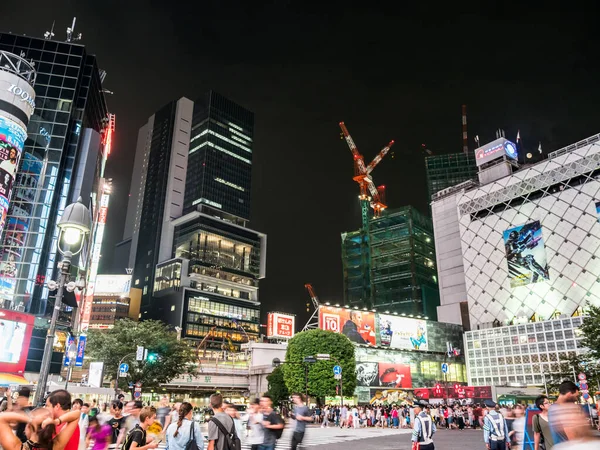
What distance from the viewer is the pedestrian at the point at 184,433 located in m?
8.02

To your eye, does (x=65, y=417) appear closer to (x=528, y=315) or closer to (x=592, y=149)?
(x=528, y=315)

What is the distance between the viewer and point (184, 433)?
317 inches

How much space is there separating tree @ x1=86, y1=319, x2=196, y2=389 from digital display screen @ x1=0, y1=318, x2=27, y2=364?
573 centimetres

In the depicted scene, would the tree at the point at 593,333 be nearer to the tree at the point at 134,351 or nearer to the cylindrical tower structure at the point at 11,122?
the tree at the point at 134,351

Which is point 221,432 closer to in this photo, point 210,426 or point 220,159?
point 210,426

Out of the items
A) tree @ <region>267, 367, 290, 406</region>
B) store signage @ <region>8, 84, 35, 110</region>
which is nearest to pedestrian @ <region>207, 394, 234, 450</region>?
store signage @ <region>8, 84, 35, 110</region>

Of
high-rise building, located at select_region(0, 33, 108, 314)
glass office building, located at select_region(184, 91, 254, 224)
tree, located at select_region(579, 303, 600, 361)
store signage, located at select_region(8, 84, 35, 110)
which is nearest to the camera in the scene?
tree, located at select_region(579, 303, 600, 361)

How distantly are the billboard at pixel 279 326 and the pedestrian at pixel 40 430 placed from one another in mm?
72868

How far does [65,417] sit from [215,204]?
152 meters

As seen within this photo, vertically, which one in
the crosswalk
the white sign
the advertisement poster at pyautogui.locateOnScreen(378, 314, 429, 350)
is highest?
the advertisement poster at pyautogui.locateOnScreen(378, 314, 429, 350)

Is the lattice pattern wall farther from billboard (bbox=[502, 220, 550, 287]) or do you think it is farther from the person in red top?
the person in red top

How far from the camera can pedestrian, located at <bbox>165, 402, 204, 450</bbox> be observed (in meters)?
8.02

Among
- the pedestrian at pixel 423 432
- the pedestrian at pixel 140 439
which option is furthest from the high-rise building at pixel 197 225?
the pedestrian at pixel 140 439

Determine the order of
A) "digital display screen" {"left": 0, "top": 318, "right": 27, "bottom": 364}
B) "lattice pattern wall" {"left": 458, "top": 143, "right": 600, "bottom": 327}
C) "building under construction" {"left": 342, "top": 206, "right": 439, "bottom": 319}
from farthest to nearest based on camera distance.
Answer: "building under construction" {"left": 342, "top": 206, "right": 439, "bottom": 319}, "lattice pattern wall" {"left": 458, "top": 143, "right": 600, "bottom": 327}, "digital display screen" {"left": 0, "top": 318, "right": 27, "bottom": 364}
